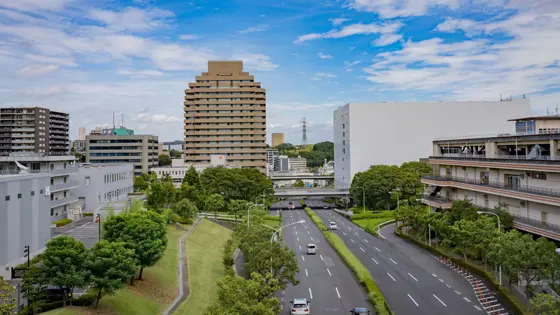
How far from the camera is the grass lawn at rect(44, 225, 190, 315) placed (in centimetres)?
2775

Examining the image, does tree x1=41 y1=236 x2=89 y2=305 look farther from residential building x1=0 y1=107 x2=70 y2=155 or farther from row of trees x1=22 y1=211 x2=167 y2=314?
residential building x1=0 y1=107 x2=70 y2=155

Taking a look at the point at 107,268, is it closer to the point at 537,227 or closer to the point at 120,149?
the point at 537,227

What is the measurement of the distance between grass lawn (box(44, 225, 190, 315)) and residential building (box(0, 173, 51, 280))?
26.7 ft

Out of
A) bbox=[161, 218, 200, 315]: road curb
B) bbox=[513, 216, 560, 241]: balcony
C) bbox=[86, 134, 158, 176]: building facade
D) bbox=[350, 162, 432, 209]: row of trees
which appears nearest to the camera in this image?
bbox=[161, 218, 200, 315]: road curb

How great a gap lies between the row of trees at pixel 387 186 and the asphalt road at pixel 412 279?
31660 mm

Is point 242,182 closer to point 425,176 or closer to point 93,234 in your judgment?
point 425,176

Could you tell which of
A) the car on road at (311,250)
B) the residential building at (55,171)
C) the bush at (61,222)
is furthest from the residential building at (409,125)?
the bush at (61,222)

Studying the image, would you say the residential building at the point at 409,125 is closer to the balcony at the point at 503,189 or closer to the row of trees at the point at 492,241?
the balcony at the point at 503,189

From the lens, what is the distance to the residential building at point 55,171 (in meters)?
52.3

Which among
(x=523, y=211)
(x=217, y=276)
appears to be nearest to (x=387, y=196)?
(x=523, y=211)

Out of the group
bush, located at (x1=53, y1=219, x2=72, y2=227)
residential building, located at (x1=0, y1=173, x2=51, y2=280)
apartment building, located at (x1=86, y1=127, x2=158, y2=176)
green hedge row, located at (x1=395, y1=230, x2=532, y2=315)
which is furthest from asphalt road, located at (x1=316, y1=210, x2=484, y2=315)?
apartment building, located at (x1=86, y1=127, x2=158, y2=176)

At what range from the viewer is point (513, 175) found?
5100 cm

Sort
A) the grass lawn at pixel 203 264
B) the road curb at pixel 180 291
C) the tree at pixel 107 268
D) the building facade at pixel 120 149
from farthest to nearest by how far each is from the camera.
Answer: the building facade at pixel 120 149
the grass lawn at pixel 203 264
the road curb at pixel 180 291
the tree at pixel 107 268

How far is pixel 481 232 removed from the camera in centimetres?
4206
